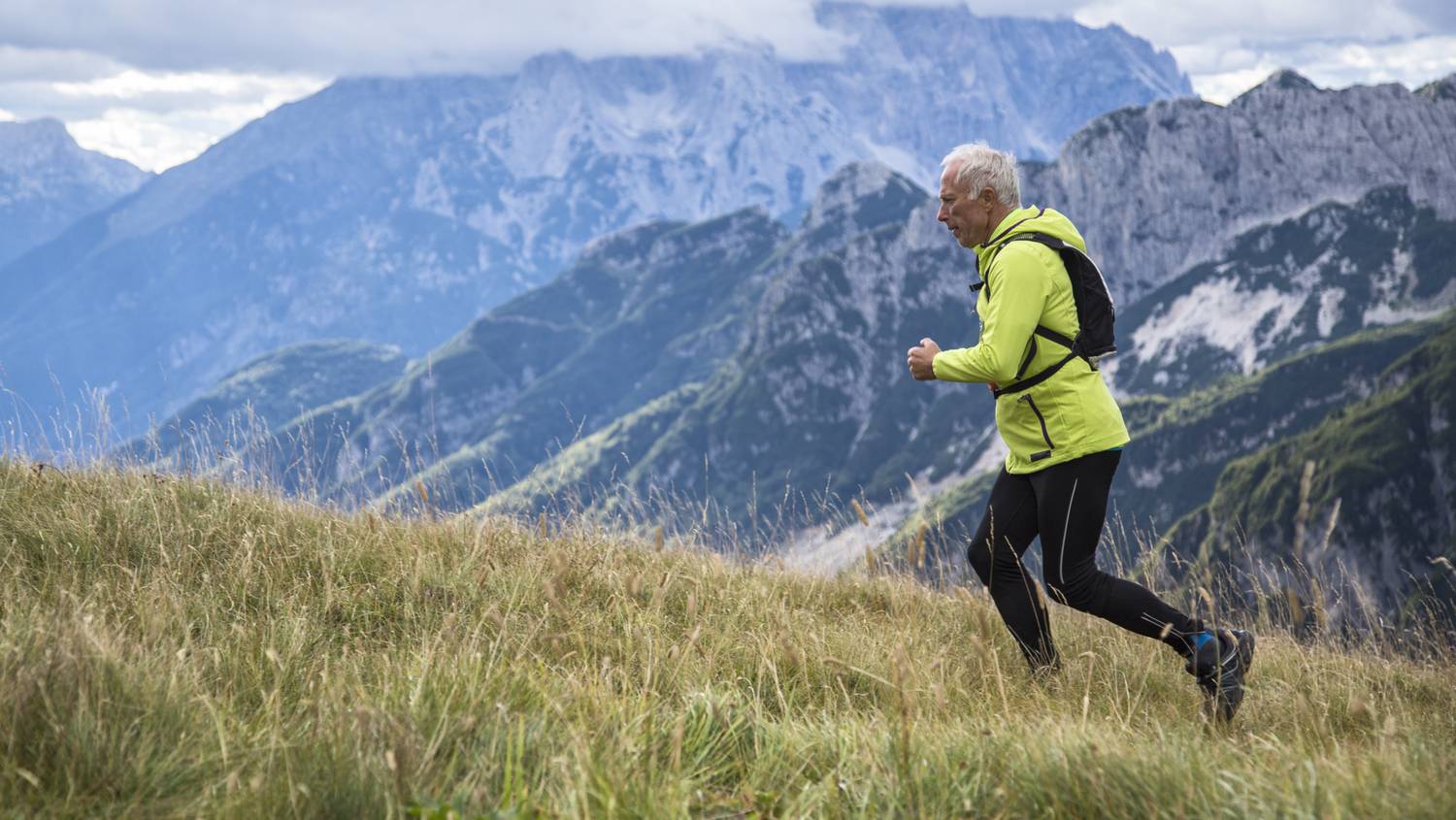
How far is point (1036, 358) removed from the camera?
5289 millimetres

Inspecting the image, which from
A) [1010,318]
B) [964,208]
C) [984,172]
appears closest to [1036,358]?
[1010,318]

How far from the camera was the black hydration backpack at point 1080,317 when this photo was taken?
5270 millimetres

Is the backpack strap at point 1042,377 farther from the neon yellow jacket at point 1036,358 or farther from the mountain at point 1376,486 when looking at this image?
the mountain at point 1376,486

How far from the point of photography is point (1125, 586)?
526 centimetres

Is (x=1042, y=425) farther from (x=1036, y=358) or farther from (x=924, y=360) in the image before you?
(x=924, y=360)

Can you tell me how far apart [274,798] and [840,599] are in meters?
4.76

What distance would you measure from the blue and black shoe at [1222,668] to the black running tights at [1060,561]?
14cm

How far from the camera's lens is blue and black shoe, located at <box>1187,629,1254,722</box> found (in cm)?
486

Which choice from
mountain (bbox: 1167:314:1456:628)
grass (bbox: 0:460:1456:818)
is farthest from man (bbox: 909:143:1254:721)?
mountain (bbox: 1167:314:1456:628)

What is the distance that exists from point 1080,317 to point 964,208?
89 centimetres

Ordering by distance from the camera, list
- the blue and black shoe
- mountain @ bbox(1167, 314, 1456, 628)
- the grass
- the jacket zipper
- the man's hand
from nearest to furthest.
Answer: the grass → the blue and black shoe → the man's hand → the jacket zipper → mountain @ bbox(1167, 314, 1456, 628)

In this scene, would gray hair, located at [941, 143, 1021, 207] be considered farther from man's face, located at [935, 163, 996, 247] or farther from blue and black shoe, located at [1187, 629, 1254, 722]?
blue and black shoe, located at [1187, 629, 1254, 722]

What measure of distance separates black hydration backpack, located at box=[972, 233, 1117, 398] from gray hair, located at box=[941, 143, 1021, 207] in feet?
1.22

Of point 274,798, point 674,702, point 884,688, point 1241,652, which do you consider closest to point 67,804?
point 274,798
